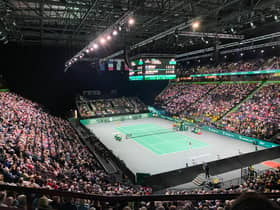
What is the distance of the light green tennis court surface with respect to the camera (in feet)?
67.1

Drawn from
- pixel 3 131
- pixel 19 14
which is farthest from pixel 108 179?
pixel 19 14

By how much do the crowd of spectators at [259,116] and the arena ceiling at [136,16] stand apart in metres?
8.56

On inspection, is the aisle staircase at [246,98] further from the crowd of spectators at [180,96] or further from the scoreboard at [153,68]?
the scoreboard at [153,68]

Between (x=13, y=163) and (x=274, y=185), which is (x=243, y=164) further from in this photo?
(x=13, y=163)

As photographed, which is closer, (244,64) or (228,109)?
(228,109)

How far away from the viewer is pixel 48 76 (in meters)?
31.9

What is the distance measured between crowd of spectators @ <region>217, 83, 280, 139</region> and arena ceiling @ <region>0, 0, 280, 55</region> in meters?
8.56

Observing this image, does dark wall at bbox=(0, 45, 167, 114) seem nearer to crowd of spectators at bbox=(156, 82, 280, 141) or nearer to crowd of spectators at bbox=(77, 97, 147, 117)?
crowd of spectators at bbox=(77, 97, 147, 117)

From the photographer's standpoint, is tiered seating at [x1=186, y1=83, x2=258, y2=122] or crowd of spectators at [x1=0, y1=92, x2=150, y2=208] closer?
crowd of spectators at [x1=0, y1=92, x2=150, y2=208]

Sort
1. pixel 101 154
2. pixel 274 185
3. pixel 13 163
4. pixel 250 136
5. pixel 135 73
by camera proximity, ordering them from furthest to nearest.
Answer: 1. pixel 135 73
2. pixel 250 136
3. pixel 101 154
4. pixel 274 185
5. pixel 13 163

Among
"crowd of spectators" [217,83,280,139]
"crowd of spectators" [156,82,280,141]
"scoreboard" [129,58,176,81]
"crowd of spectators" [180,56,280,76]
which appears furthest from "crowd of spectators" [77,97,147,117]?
"crowd of spectators" [217,83,280,139]

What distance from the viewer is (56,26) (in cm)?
2258

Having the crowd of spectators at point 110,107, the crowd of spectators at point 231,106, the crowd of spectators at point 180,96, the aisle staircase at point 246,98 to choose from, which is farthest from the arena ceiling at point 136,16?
the crowd of spectators at point 180,96

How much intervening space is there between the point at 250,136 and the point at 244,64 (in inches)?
649
